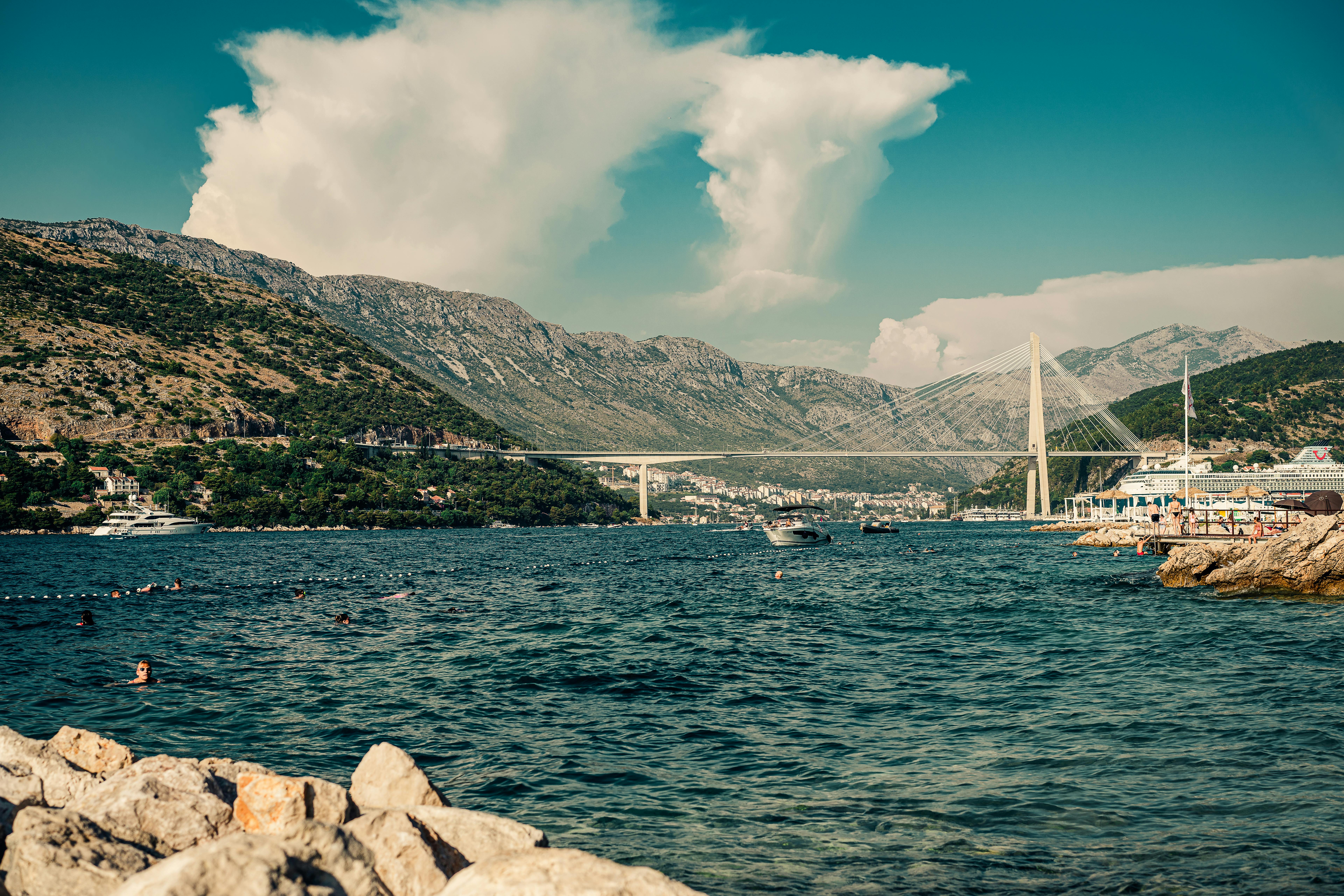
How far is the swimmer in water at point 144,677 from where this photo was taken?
1647 cm

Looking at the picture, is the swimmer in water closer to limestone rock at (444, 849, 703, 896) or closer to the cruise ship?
limestone rock at (444, 849, 703, 896)

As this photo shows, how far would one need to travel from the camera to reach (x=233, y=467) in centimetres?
10888

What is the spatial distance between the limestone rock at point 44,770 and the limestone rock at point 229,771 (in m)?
1.02

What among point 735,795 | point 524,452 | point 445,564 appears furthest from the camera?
point 524,452

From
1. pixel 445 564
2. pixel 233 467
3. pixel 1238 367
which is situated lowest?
pixel 445 564

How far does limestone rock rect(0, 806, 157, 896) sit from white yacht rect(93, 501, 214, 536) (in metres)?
93.3

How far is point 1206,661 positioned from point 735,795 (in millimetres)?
12826

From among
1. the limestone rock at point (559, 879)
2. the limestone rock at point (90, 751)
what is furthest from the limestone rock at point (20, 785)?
the limestone rock at point (559, 879)

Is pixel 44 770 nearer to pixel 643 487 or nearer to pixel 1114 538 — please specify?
pixel 1114 538

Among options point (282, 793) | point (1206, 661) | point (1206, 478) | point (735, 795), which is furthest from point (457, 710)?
point (1206, 478)

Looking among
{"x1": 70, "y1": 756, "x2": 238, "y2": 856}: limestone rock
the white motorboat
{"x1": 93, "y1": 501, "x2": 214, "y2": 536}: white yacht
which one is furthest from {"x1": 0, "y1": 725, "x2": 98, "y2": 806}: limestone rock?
{"x1": 93, "y1": 501, "x2": 214, "y2": 536}: white yacht

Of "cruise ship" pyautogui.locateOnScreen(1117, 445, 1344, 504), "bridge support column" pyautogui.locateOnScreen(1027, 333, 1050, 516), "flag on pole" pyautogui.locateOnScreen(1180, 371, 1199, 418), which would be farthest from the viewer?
"bridge support column" pyautogui.locateOnScreen(1027, 333, 1050, 516)

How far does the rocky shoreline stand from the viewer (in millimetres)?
→ 4438

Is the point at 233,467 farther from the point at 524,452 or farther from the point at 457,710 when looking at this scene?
the point at 457,710
